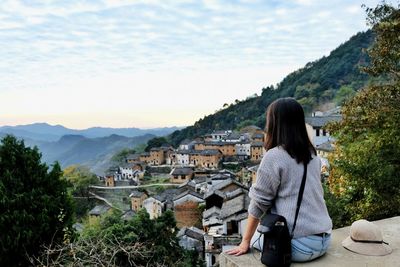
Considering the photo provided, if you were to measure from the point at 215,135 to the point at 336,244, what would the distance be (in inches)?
2150

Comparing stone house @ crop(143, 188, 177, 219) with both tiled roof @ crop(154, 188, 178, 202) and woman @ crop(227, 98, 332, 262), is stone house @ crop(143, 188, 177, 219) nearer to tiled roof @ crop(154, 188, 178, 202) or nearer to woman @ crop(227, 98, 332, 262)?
tiled roof @ crop(154, 188, 178, 202)

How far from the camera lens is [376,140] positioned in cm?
715

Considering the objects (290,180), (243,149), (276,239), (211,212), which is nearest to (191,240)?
(211,212)

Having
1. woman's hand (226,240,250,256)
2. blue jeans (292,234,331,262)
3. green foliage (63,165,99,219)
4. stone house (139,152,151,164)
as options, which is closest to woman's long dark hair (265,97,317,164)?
blue jeans (292,234,331,262)

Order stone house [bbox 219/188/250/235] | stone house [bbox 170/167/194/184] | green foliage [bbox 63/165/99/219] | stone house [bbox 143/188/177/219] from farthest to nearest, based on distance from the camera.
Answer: stone house [bbox 170/167/194/184]
green foliage [bbox 63/165/99/219]
stone house [bbox 143/188/177/219]
stone house [bbox 219/188/250/235]

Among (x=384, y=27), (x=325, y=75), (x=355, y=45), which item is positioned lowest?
(x=384, y=27)

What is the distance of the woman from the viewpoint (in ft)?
7.32

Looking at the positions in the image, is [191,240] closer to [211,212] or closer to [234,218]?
[211,212]

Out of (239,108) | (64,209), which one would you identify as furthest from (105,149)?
(64,209)

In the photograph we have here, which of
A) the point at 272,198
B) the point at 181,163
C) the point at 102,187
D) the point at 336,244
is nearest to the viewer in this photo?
the point at 272,198

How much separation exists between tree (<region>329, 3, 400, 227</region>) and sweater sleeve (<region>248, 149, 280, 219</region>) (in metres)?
5.03

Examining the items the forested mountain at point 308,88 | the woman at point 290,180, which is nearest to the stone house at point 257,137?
the forested mountain at point 308,88

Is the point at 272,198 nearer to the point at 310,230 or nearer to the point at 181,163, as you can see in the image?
the point at 310,230

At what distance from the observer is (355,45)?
6938 cm
